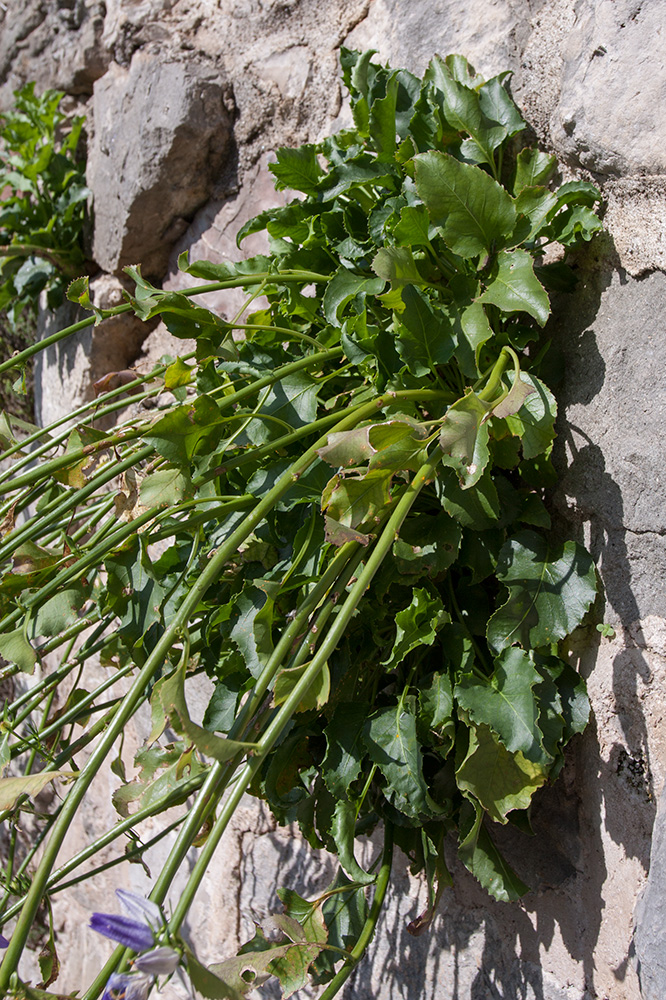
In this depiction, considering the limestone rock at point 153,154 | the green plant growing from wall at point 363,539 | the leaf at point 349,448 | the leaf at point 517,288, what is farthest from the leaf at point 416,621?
the limestone rock at point 153,154

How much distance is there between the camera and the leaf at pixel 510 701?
791mm

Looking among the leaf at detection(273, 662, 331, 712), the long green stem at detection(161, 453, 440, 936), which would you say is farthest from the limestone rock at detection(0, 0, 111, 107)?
the leaf at detection(273, 662, 331, 712)

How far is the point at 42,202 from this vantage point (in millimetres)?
1729

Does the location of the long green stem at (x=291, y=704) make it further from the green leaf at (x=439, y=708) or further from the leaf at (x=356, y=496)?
the green leaf at (x=439, y=708)

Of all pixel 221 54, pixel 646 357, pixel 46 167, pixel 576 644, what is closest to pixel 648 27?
pixel 646 357

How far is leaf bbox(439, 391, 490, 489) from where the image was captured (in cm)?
70

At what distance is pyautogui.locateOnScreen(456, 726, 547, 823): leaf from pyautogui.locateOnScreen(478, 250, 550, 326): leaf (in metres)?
0.45

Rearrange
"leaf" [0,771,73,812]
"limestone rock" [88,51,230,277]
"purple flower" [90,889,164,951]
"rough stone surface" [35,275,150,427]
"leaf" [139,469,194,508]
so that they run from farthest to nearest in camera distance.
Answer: "rough stone surface" [35,275,150,427], "limestone rock" [88,51,230,277], "leaf" [139,469,194,508], "leaf" [0,771,73,812], "purple flower" [90,889,164,951]

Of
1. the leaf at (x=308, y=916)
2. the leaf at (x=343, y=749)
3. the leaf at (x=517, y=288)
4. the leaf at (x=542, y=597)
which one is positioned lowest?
the leaf at (x=308, y=916)

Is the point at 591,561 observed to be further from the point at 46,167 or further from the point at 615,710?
the point at 46,167

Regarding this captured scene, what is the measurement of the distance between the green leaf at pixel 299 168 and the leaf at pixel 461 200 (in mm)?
246

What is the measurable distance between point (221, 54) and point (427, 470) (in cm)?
116

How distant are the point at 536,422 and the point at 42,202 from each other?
1.38 metres

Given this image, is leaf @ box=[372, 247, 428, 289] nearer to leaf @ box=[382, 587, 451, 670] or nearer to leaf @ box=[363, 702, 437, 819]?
leaf @ box=[382, 587, 451, 670]
